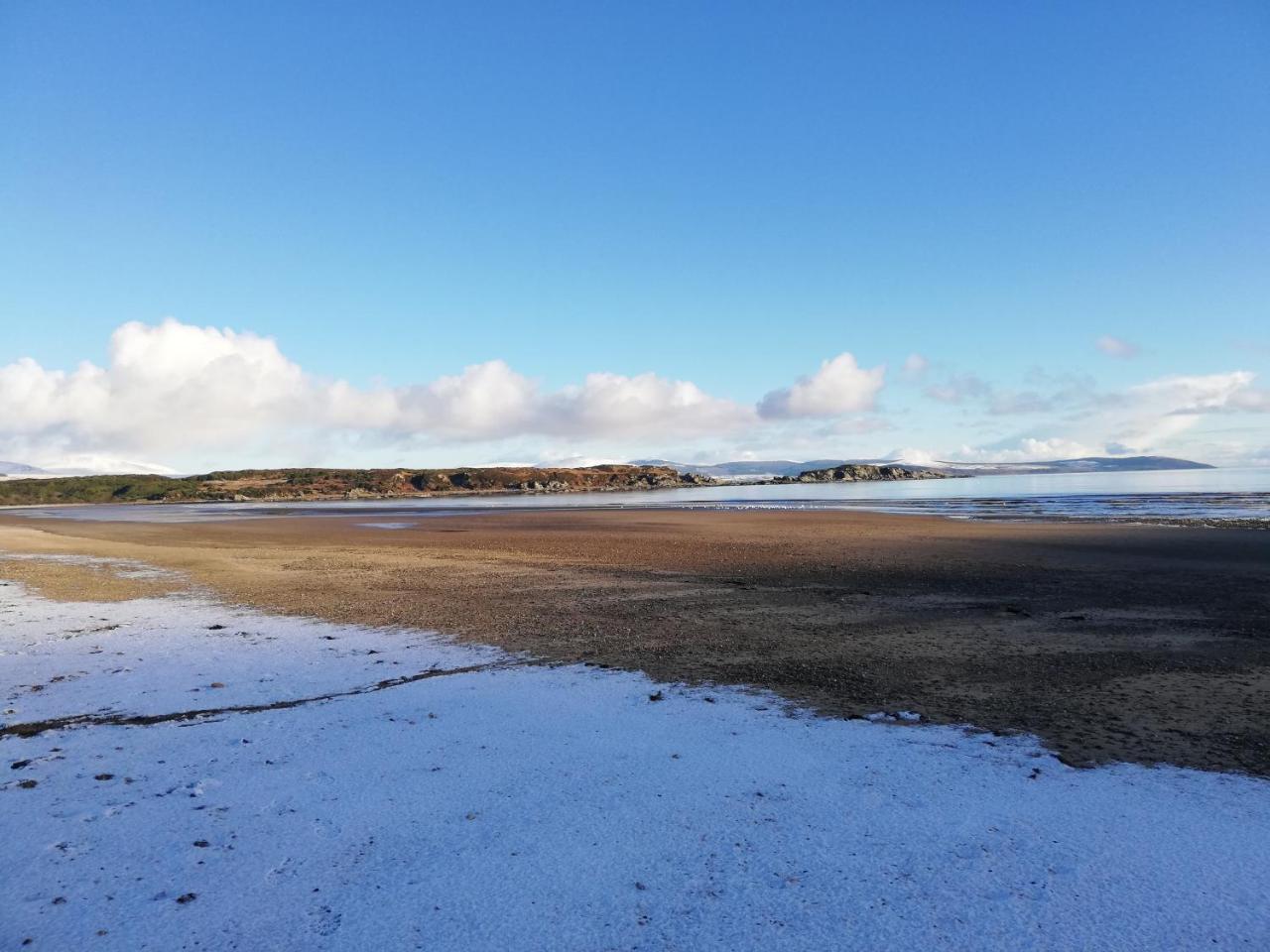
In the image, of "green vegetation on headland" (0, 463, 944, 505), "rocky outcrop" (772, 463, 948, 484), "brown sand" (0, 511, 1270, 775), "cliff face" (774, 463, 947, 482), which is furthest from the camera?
"cliff face" (774, 463, 947, 482)

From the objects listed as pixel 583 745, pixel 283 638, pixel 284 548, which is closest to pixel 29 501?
pixel 284 548

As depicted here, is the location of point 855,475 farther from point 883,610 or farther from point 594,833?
point 594,833

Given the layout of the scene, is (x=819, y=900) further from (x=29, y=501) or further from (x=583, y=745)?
(x=29, y=501)

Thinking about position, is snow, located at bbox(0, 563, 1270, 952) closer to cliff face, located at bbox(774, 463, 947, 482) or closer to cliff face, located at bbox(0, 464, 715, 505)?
cliff face, located at bbox(0, 464, 715, 505)

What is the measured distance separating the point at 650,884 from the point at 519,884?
0.73 m

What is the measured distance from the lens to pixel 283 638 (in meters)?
10.2

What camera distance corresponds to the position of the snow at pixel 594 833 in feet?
11.8

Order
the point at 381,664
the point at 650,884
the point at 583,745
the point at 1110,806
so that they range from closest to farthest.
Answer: the point at 650,884, the point at 1110,806, the point at 583,745, the point at 381,664

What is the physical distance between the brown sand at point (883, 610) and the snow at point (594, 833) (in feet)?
4.10

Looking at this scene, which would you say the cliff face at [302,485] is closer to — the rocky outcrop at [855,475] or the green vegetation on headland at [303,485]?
the green vegetation on headland at [303,485]

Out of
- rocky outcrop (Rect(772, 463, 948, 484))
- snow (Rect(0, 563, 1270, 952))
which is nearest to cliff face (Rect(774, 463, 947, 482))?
rocky outcrop (Rect(772, 463, 948, 484))

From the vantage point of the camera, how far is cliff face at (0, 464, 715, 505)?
101m

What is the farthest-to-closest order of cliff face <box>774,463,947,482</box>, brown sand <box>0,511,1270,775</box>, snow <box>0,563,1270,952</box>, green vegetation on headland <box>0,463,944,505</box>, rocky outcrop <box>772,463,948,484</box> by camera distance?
cliff face <box>774,463,947,482</box>, rocky outcrop <box>772,463,948,484</box>, green vegetation on headland <box>0,463,944,505</box>, brown sand <box>0,511,1270,775</box>, snow <box>0,563,1270,952</box>

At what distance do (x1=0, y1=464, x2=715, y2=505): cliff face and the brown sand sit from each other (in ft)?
271
